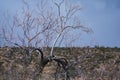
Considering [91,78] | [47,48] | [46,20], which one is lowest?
[91,78]

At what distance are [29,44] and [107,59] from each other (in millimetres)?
20749

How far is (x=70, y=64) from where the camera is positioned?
2450cm

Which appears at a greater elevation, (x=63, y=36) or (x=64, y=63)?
(x=63, y=36)

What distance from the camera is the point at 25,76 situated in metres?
19.9

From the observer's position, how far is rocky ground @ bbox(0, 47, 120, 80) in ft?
68.2

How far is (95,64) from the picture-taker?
133ft

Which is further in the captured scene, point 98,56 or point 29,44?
point 98,56

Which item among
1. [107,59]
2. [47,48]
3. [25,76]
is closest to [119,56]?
[107,59]

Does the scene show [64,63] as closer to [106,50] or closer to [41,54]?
[41,54]

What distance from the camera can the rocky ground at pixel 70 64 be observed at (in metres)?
20.8

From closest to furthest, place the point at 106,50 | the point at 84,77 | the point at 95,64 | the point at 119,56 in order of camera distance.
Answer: the point at 84,77 < the point at 95,64 < the point at 119,56 < the point at 106,50

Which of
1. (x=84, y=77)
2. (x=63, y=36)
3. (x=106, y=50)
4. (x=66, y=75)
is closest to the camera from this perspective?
(x=66, y=75)

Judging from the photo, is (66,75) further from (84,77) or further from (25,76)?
(84,77)

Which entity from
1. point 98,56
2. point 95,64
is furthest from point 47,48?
point 98,56
